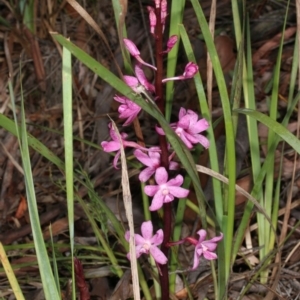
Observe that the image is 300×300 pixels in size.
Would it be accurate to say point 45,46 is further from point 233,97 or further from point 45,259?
point 45,259

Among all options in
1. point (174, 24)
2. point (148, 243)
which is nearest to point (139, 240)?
point (148, 243)

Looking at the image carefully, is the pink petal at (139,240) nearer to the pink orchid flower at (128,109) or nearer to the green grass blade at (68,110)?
the green grass blade at (68,110)

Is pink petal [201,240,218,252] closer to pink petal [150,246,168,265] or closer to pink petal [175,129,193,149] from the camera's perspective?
pink petal [150,246,168,265]

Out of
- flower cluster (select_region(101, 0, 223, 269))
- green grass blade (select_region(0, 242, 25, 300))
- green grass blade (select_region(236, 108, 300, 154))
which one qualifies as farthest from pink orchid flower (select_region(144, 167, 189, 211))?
green grass blade (select_region(0, 242, 25, 300))

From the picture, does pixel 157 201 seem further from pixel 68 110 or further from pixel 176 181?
pixel 68 110

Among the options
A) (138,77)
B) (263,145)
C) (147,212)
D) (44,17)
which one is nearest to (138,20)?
(44,17)

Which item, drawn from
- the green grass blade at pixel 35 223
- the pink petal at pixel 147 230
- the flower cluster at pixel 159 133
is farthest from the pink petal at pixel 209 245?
the green grass blade at pixel 35 223

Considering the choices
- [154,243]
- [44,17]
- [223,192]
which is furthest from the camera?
[44,17]
